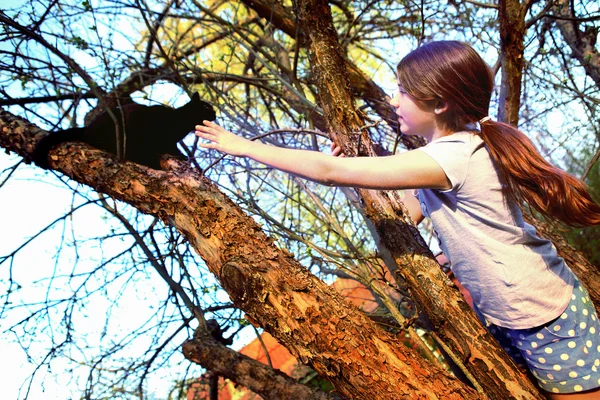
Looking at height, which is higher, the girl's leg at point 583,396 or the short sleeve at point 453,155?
the short sleeve at point 453,155

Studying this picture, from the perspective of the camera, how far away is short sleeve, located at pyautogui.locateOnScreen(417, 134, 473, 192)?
4.64 ft

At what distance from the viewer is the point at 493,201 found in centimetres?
149

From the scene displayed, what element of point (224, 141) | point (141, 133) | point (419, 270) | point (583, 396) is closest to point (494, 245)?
point (419, 270)

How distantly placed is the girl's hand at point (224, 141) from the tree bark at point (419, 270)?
462mm

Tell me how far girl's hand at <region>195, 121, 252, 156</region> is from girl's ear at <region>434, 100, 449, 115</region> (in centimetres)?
56

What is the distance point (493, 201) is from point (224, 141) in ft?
2.50

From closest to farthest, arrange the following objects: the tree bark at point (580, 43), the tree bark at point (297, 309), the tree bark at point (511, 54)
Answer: the tree bark at point (297, 309)
the tree bark at point (511, 54)
the tree bark at point (580, 43)

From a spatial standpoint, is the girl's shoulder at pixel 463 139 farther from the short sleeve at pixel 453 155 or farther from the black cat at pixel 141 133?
the black cat at pixel 141 133

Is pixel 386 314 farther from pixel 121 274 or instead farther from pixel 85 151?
pixel 85 151

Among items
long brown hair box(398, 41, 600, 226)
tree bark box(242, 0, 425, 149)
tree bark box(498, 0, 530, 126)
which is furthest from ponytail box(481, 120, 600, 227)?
tree bark box(242, 0, 425, 149)

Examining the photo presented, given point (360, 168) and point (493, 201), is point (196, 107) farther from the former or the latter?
point (493, 201)

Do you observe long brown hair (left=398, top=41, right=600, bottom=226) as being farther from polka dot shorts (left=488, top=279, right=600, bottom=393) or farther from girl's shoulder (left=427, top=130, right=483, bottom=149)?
polka dot shorts (left=488, top=279, right=600, bottom=393)

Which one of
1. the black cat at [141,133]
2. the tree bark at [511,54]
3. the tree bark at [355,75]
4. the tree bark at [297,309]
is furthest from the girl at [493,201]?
the tree bark at [355,75]

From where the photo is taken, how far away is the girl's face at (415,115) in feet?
5.15
